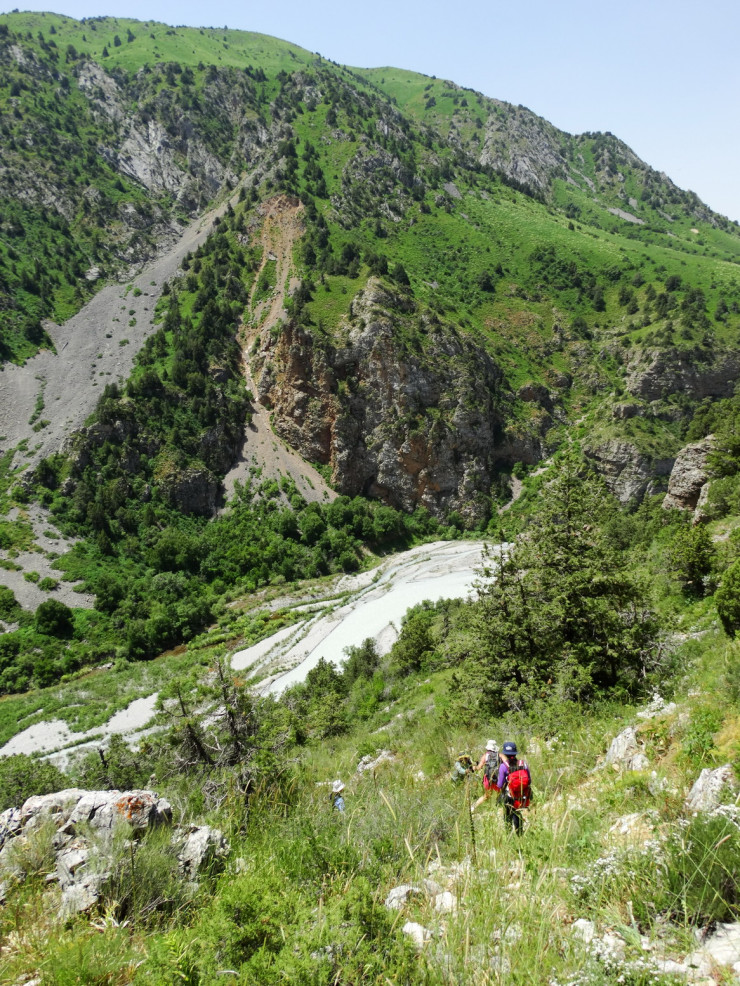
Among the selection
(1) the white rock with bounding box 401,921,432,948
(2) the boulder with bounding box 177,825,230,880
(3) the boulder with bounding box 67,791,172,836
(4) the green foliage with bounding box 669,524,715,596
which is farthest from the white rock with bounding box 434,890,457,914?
(4) the green foliage with bounding box 669,524,715,596

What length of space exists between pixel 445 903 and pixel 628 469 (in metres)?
68.9

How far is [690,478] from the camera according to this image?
30969 mm

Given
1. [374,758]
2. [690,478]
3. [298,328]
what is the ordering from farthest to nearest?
[298,328]
[690,478]
[374,758]

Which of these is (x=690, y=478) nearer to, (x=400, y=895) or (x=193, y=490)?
(x=400, y=895)

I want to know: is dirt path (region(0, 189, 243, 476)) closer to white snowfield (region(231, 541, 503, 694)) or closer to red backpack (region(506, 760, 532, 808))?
white snowfield (region(231, 541, 503, 694))

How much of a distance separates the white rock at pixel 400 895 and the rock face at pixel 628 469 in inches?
2447

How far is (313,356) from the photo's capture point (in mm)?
71000

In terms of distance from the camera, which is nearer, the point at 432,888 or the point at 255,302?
the point at 432,888

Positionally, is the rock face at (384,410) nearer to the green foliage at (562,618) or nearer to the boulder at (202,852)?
the green foliage at (562,618)

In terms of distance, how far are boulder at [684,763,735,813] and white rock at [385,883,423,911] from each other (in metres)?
1.92

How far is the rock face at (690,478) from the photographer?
29312mm

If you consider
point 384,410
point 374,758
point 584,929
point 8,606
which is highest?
point 384,410

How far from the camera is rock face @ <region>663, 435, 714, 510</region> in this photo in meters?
29.3

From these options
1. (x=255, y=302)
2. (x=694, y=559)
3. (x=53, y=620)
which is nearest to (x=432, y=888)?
(x=694, y=559)
